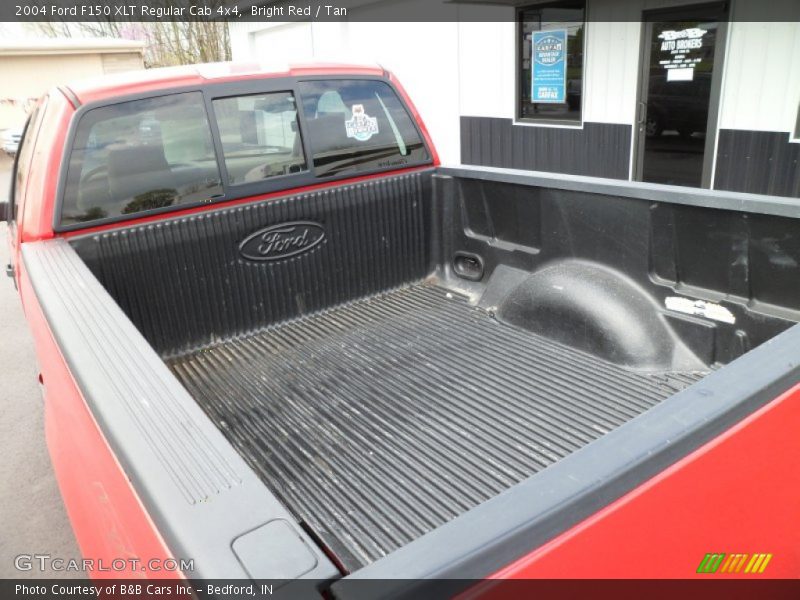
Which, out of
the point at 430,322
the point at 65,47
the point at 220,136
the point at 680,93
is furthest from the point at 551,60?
the point at 65,47

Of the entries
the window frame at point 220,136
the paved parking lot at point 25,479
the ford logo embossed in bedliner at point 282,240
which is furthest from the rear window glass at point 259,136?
the paved parking lot at point 25,479

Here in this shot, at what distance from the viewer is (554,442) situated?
2518mm

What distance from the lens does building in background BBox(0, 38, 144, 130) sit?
65.4 ft

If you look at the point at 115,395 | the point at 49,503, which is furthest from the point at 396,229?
the point at 115,395

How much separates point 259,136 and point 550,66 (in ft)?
19.5

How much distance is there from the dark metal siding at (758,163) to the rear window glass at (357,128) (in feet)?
13.3

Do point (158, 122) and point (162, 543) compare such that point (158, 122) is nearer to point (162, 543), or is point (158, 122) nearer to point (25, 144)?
point (25, 144)

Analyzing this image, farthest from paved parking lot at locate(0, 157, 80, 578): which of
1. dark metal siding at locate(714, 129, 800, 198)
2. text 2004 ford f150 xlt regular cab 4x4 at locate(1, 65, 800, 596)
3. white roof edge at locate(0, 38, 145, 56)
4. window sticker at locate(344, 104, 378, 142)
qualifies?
white roof edge at locate(0, 38, 145, 56)

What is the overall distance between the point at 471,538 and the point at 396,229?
3.08 m

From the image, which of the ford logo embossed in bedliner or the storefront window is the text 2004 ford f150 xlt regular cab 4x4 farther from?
the storefront window

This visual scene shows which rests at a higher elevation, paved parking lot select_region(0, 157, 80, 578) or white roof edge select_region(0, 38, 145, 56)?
white roof edge select_region(0, 38, 145, 56)

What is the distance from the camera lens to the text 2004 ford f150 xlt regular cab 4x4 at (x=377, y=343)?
111 centimetres

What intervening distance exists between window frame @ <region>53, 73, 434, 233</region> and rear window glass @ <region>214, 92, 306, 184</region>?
0.03 metres

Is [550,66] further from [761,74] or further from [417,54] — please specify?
[417,54]
